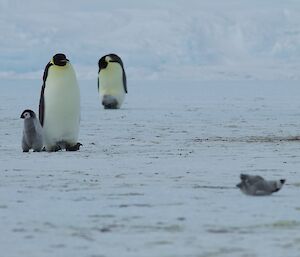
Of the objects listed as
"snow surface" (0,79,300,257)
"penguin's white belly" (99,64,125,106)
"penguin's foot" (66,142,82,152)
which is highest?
"penguin's white belly" (99,64,125,106)

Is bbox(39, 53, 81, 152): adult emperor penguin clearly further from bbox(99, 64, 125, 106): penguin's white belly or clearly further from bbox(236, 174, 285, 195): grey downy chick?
bbox(99, 64, 125, 106): penguin's white belly

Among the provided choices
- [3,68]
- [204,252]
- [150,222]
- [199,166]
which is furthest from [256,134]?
[3,68]

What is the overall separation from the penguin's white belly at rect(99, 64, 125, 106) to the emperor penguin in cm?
960

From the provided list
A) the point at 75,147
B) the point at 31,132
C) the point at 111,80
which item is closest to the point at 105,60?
Answer: the point at 111,80

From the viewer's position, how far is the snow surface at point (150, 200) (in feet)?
14.4

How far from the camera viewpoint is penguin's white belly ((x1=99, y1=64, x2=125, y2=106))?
19.5m

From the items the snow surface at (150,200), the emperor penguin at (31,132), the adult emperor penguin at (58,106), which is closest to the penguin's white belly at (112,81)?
the snow surface at (150,200)

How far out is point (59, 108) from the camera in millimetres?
10219

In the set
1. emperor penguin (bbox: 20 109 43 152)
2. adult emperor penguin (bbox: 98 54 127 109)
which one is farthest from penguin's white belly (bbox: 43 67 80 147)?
adult emperor penguin (bbox: 98 54 127 109)

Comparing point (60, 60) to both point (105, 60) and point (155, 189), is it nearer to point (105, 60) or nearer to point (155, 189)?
point (155, 189)

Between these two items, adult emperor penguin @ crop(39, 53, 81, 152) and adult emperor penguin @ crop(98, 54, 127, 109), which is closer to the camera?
adult emperor penguin @ crop(39, 53, 81, 152)

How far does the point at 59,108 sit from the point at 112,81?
9.44 metres

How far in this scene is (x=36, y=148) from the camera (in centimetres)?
992

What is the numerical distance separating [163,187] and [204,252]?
2.35 metres
